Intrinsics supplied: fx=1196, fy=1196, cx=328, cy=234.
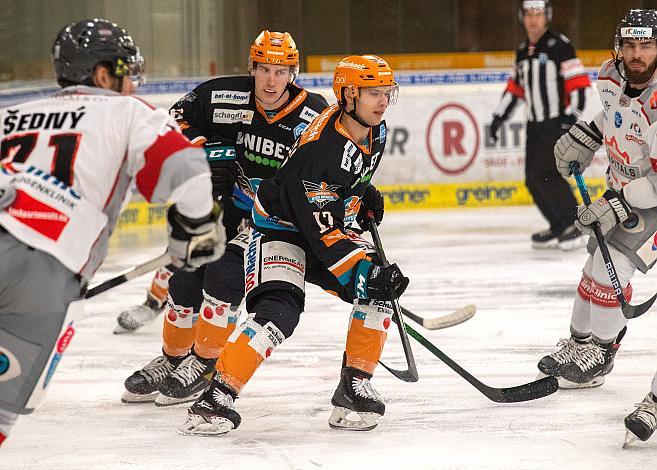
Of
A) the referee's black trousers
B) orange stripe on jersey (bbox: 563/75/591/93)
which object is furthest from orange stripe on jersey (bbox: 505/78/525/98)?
orange stripe on jersey (bbox: 563/75/591/93)

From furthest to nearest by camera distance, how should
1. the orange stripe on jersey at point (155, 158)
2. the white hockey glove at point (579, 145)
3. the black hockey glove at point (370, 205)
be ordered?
1. the white hockey glove at point (579, 145)
2. the black hockey glove at point (370, 205)
3. the orange stripe on jersey at point (155, 158)

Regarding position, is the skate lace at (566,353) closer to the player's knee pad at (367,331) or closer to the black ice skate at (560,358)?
the black ice skate at (560,358)

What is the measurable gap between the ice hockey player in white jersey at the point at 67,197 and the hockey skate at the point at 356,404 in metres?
0.99

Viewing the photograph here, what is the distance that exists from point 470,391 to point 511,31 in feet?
25.0

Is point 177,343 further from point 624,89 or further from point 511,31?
point 511,31

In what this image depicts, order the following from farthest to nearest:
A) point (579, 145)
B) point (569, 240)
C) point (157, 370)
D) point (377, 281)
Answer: point (569, 240) < point (579, 145) < point (157, 370) < point (377, 281)

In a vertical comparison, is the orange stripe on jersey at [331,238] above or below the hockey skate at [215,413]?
above

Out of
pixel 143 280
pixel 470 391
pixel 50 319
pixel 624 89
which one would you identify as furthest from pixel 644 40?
pixel 143 280

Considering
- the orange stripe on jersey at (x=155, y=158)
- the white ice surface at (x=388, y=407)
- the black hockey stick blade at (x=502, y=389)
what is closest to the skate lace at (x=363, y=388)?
the white ice surface at (x=388, y=407)

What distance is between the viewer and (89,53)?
2.57 m

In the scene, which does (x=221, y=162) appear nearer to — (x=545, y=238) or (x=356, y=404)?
(x=356, y=404)

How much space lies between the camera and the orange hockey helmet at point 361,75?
337 cm

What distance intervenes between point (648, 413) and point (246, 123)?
1583 mm


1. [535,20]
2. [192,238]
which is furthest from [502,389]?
[535,20]
